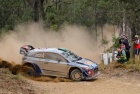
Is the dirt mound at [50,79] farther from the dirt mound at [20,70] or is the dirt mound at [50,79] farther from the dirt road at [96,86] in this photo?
the dirt road at [96,86]

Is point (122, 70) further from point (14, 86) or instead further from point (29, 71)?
point (14, 86)

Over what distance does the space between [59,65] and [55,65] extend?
23cm

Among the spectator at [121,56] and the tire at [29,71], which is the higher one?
the spectator at [121,56]

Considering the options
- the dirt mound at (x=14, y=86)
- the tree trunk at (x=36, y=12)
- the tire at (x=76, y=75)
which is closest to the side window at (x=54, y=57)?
the tire at (x=76, y=75)

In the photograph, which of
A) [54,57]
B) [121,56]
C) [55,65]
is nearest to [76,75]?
[55,65]

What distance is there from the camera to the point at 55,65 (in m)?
16.0

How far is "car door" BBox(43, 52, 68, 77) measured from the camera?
1590cm

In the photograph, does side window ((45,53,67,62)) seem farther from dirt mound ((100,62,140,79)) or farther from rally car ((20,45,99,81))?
dirt mound ((100,62,140,79))

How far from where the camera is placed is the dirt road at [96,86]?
13.3 m

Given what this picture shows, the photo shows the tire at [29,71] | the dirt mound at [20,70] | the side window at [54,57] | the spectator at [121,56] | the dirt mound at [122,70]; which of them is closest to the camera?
the dirt mound at [20,70]

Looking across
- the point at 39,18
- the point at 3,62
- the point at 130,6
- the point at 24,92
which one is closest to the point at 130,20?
the point at 130,6

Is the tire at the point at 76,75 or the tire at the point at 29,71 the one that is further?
the tire at the point at 29,71

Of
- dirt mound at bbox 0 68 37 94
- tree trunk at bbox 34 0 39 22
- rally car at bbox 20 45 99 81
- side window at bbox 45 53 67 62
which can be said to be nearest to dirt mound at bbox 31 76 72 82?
rally car at bbox 20 45 99 81

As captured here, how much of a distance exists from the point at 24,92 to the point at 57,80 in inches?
152
